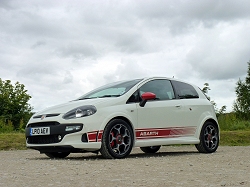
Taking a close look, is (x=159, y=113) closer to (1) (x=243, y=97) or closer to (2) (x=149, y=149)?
(2) (x=149, y=149)

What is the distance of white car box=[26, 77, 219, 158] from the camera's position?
877 centimetres

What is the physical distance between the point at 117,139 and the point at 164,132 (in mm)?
1338

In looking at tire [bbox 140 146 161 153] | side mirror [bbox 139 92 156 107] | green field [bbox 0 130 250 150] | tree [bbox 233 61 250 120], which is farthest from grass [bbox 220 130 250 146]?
tree [bbox 233 61 250 120]

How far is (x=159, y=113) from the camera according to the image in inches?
389

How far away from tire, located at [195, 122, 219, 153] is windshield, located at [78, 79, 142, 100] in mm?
2055

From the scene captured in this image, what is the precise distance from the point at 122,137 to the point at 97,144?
0.60 metres

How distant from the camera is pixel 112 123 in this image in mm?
8969

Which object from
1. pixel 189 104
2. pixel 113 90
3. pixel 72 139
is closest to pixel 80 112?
pixel 72 139

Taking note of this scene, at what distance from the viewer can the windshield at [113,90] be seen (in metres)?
9.67

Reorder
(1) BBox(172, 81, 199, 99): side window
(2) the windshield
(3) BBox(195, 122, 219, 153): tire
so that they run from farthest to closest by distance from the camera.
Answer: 1. (3) BBox(195, 122, 219, 153): tire
2. (1) BBox(172, 81, 199, 99): side window
3. (2) the windshield

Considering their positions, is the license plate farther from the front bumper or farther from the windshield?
the windshield

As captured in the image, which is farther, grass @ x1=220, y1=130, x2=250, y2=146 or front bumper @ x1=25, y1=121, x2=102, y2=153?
grass @ x1=220, y1=130, x2=250, y2=146

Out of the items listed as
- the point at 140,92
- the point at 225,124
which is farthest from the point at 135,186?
the point at 225,124

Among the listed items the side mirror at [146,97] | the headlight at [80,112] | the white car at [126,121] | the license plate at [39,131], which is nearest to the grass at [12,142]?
the white car at [126,121]
